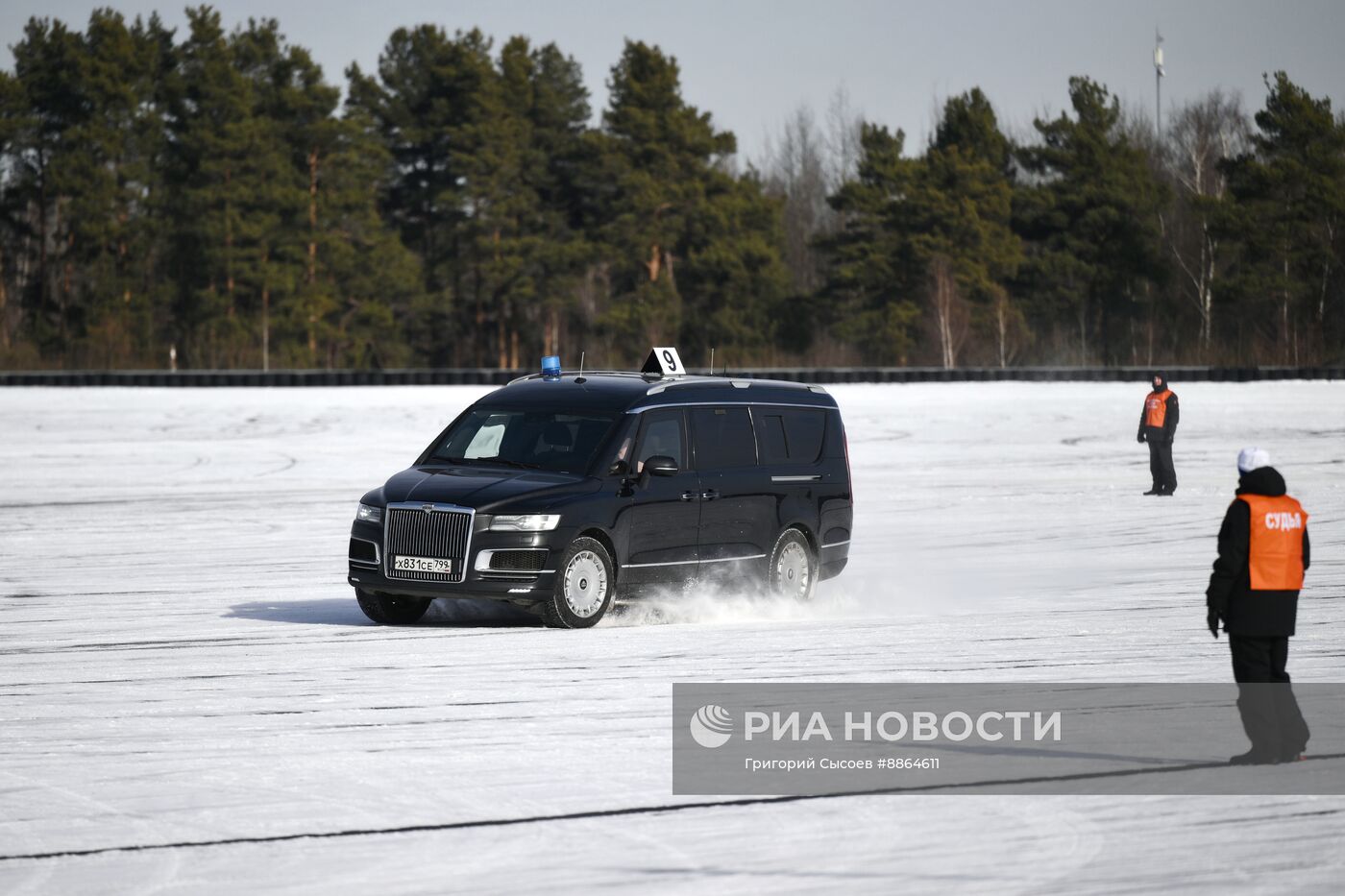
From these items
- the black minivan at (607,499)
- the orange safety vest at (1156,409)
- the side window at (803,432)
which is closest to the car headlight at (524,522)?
the black minivan at (607,499)

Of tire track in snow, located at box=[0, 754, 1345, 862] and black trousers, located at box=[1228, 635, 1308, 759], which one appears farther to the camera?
black trousers, located at box=[1228, 635, 1308, 759]

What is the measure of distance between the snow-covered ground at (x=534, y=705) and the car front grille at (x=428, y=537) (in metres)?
0.49

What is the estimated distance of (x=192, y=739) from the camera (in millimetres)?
9305

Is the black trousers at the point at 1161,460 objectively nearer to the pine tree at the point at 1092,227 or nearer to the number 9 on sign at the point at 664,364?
the number 9 on sign at the point at 664,364

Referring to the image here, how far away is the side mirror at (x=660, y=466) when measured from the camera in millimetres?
13672

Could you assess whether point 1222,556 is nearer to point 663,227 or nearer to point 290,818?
point 290,818

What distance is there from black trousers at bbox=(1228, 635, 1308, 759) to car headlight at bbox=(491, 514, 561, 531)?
5699mm

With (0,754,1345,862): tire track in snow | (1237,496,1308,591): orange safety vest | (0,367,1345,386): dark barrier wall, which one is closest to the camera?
Result: (0,754,1345,862): tire track in snow

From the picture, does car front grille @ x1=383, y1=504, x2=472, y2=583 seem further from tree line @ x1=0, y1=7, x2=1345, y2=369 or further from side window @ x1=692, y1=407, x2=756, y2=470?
tree line @ x1=0, y1=7, x2=1345, y2=369

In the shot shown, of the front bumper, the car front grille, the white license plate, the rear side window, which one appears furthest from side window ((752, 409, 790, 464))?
the white license plate

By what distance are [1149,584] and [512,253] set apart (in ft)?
228

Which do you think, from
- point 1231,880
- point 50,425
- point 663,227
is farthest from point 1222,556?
point 663,227

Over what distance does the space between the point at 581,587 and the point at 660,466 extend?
42.8 inches

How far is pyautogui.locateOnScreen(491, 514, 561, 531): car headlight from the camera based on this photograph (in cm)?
1293
